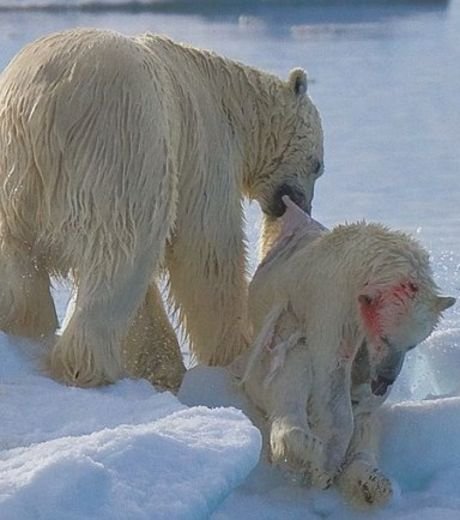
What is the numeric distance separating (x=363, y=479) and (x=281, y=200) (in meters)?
1.33

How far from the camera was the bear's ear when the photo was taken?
414 centimetres

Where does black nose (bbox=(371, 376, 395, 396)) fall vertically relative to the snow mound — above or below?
below

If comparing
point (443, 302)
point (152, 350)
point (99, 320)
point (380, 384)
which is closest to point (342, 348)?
point (380, 384)

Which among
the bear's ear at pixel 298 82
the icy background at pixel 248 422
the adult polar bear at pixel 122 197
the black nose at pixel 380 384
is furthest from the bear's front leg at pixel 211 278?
the black nose at pixel 380 384

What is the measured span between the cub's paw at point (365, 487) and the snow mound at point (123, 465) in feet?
1.45

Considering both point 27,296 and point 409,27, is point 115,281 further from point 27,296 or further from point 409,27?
point 409,27

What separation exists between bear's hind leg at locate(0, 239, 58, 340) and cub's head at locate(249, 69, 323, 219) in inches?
32.6

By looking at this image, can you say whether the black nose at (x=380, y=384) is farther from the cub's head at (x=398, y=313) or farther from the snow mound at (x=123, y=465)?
the snow mound at (x=123, y=465)

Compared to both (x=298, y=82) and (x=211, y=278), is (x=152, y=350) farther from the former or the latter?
(x=298, y=82)

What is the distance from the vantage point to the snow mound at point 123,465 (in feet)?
7.34

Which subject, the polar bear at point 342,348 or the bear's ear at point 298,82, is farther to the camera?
the bear's ear at point 298,82

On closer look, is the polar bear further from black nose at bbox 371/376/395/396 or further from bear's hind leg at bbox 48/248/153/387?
bear's hind leg at bbox 48/248/153/387

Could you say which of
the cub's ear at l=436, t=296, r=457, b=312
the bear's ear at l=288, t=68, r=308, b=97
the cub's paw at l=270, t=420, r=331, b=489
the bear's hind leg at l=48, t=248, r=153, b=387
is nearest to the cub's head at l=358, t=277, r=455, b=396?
the cub's ear at l=436, t=296, r=457, b=312

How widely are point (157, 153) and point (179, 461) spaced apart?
3.76ft
